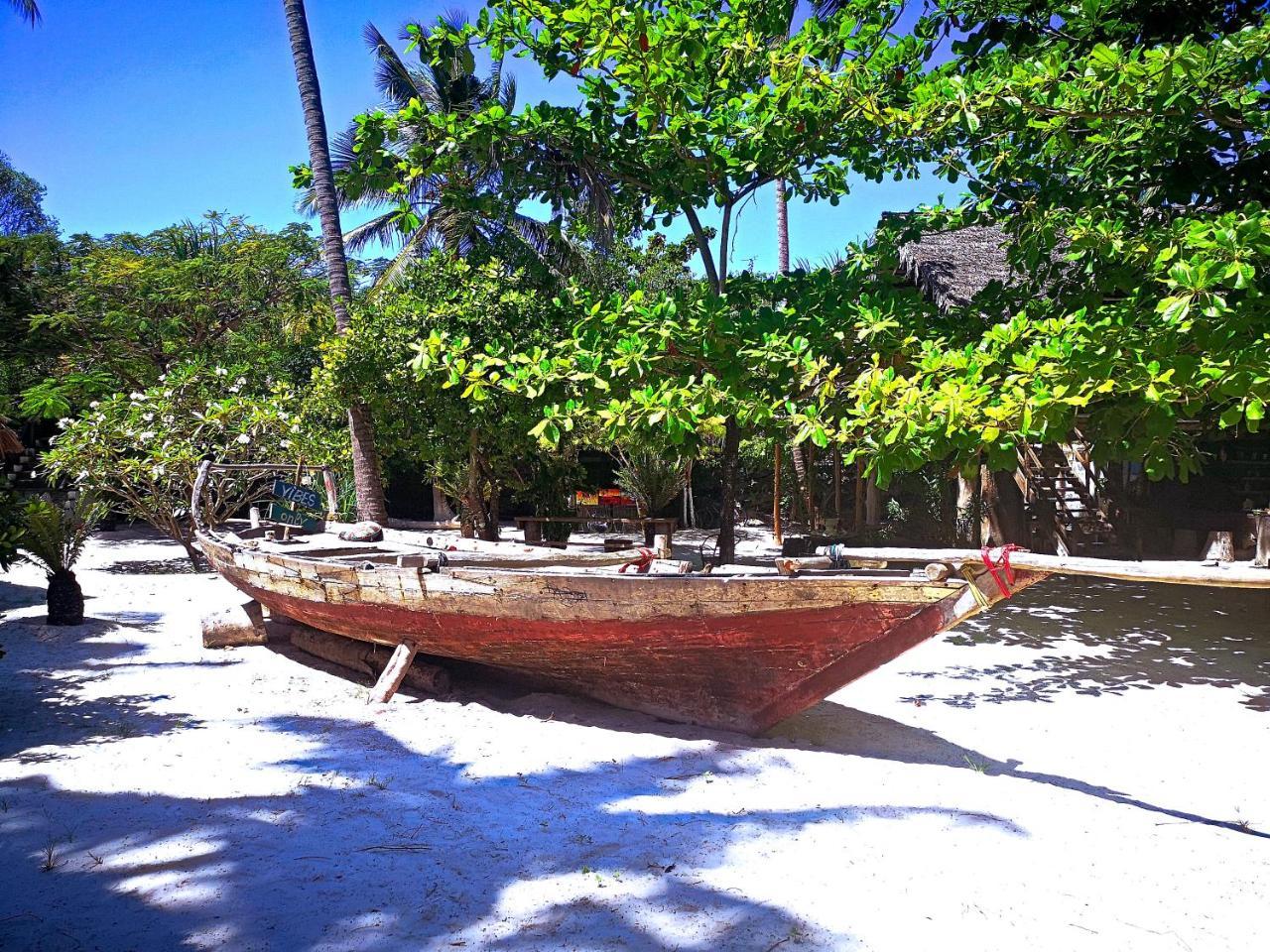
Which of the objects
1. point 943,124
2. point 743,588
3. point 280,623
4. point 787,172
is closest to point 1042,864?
point 743,588

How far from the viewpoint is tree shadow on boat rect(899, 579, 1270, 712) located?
6.09 meters

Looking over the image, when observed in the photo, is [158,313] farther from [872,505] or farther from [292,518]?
[872,505]

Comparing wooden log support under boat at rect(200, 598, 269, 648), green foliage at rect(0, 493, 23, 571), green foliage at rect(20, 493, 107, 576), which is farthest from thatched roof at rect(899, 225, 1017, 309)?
green foliage at rect(20, 493, 107, 576)

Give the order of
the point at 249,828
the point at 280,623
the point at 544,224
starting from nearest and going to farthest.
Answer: the point at 249,828 < the point at 280,623 < the point at 544,224

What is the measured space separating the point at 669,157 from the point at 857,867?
5305 mm

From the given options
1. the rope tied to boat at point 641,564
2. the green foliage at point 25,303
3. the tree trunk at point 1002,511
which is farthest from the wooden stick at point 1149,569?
the green foliage at point 25,303

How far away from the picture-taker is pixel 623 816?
12.3ft

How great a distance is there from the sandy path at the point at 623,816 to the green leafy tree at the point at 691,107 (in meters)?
2.34

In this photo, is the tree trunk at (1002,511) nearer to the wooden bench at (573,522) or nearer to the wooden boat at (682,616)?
the wooden bench at (573,522)

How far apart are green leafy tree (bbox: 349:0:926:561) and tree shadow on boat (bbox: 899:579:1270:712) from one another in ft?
9.42

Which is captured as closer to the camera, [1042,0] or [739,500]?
[1042,0]

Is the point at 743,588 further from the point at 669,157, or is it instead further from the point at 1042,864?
the point at 669,157

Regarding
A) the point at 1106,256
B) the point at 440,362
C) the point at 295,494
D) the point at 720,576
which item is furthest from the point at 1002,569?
the point at 295,494

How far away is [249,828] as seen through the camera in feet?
11.6
